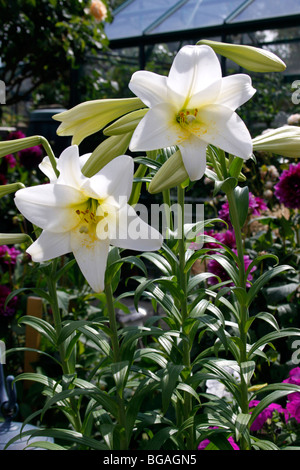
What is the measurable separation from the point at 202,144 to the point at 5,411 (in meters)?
0.90

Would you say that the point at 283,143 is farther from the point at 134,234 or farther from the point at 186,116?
the point at 134,234

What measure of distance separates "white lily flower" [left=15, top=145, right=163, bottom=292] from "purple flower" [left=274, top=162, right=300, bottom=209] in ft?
4.24

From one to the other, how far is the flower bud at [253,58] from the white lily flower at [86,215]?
246 millimetres

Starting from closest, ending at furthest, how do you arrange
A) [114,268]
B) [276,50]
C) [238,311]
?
[114,268], [238,311], [276,50]

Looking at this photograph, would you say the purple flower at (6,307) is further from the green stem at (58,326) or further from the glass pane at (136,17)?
the glass pane at (136,17)

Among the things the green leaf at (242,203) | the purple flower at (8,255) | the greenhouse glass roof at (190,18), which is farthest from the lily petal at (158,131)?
the greenhouse glass roof at (190,18)

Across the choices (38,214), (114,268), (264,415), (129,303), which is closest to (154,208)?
(114,268)

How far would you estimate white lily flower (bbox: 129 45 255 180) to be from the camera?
67 centimetres

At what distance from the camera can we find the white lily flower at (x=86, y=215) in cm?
68

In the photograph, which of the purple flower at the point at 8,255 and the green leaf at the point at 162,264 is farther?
the purple flower at the point at 8,255

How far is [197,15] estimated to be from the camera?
4391 mm

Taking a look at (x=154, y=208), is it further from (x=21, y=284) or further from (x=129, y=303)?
(x=129, y=303)

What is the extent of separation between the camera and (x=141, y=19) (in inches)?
190

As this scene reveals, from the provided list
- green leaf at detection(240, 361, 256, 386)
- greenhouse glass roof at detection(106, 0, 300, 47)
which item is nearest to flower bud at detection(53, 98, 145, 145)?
green leaf at detection(240, 361, 256, 386)
